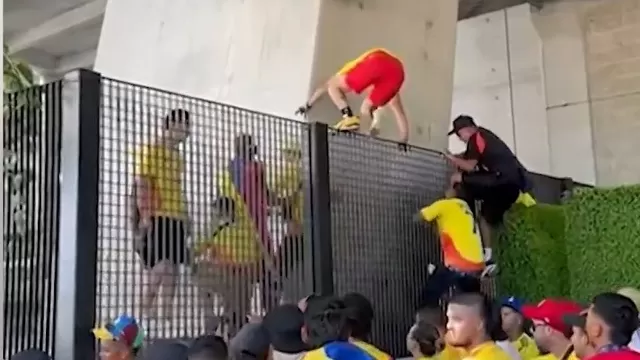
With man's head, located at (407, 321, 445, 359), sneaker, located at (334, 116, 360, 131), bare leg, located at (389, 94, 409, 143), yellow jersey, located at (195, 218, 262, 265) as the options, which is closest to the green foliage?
bare leg, located at (389, 94, 409, 143)

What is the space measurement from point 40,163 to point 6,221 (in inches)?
12.4

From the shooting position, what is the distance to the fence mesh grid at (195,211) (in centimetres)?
430

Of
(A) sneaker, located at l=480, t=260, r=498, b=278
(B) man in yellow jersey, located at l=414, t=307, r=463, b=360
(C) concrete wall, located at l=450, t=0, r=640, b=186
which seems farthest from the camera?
(C) concrete wall, located at l=450, t=0, r=640, b=186

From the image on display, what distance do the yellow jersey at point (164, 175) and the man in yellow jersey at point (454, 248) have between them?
1.81 metres

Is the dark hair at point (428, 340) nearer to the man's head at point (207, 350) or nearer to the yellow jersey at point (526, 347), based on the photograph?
the yellow jersey at point (526, 347)

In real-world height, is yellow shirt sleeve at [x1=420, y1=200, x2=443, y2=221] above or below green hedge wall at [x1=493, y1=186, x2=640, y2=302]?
above

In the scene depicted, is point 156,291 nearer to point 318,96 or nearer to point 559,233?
point 318,96

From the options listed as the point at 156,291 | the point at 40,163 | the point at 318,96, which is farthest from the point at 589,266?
the point at 40,163

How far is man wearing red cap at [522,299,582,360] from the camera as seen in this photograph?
436 cm

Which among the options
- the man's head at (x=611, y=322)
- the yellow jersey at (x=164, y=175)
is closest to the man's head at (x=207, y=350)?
the yellow jersey at (x=164, y=175)

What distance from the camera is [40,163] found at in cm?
424

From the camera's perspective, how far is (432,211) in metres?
5.85

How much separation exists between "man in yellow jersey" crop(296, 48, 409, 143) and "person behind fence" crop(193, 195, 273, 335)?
151 centimetres

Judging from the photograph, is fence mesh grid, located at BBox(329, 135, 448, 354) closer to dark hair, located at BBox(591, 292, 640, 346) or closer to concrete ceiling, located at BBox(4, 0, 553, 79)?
dark hair, located at BBox(591, 292, 640, 346)
